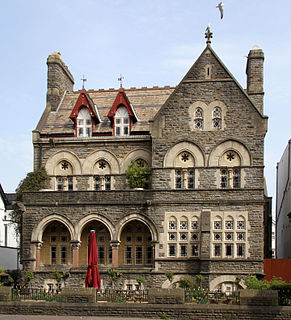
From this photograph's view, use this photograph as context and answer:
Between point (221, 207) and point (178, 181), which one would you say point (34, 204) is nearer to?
point (178, 181)

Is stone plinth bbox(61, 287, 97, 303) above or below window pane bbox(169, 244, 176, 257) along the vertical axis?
below

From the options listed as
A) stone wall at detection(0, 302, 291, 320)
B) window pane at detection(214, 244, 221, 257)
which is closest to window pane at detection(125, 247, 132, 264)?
window pane at detection(214, 244, 221, 257)

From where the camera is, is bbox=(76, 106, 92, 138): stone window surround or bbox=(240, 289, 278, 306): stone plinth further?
bbox=(76, 106, 92, 138): stone window surround

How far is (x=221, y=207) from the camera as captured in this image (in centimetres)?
3800

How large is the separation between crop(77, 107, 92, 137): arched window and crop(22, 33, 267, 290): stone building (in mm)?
1237

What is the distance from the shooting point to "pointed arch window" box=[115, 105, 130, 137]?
43.2 m

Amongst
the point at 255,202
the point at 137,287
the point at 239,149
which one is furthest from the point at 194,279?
the point at 239,149

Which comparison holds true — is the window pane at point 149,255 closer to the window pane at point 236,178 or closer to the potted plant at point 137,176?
the potted plant at point 137,176

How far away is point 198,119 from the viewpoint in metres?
39.5

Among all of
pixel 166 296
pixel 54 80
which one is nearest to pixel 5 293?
pixel 166 296

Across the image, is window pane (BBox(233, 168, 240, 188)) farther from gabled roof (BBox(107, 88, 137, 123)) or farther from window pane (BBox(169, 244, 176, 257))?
gabled roof (BBox(107, 88, 137, 123))

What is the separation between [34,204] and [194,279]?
12049mm

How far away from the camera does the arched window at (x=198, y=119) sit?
39469 millimetres

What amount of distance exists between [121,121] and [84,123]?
9.54ft
